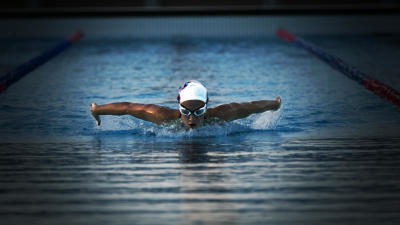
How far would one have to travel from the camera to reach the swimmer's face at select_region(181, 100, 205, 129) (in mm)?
5297

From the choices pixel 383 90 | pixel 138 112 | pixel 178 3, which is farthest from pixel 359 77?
pixel 178 3

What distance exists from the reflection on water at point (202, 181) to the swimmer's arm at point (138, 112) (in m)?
0.23

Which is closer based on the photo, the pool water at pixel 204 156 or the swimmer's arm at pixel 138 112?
the pool water at pixel 204 156

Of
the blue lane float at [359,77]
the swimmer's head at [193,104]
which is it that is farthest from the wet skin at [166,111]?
the blue lane float at [359,77]

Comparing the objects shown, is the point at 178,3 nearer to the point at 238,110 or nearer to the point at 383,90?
the point at 383,90

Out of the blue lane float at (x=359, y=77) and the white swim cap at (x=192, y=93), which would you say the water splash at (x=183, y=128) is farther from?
the blue lane float at (x=359, y=77)

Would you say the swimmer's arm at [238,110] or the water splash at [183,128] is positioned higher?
the swimmer's arm at [238,110]

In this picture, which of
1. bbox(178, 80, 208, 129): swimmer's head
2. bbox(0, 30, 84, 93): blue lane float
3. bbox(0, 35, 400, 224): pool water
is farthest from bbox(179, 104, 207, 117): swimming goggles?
bbox(0, 30, 84, 93): blue lane float

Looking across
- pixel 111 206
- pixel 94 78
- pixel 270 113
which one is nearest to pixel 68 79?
pixel 94 78

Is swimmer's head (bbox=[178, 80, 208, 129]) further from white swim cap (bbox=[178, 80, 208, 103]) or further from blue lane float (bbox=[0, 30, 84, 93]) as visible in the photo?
blue lane float (bbox=[0, 30, 84, 93])

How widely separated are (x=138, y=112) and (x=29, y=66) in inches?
237

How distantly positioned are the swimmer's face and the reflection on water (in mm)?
142

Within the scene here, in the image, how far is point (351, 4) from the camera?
2214cm

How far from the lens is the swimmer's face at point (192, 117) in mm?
5297
